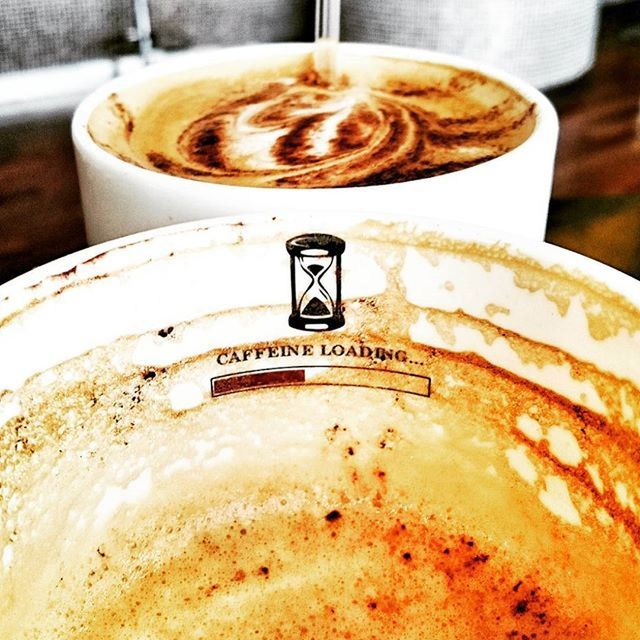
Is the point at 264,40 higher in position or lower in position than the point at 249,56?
lower

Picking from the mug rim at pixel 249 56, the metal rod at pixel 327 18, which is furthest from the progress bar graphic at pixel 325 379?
the metal rod at pixel 327 18

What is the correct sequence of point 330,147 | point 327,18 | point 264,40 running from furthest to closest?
point 264,40
point 327,18
point 330,147

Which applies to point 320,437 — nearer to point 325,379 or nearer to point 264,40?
point 325,379

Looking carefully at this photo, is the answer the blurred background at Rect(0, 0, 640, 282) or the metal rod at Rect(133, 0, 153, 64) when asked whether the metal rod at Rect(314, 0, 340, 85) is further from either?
the metal rod at Rect(133, 0, 153, 64)

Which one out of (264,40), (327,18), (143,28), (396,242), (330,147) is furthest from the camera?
(264,40)

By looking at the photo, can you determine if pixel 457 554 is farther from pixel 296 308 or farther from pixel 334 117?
pixel 334 117

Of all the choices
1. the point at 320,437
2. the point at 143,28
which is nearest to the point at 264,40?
the point at 143,28

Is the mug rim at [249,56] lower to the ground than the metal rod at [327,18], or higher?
lower

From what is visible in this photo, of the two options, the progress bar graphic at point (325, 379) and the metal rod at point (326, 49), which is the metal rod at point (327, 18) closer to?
the metal rod at point (326, 49)

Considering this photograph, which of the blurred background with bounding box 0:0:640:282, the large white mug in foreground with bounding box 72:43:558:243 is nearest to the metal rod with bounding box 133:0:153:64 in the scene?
the blurred background with bounding box 0:0:640:282
